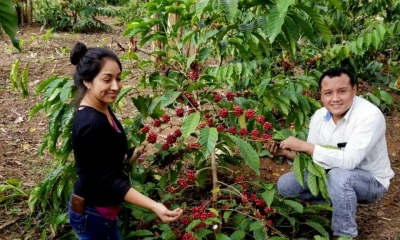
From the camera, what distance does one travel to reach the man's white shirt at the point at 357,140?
2.28 m

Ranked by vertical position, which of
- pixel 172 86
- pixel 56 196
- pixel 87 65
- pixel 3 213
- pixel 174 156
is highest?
pixel 87 65

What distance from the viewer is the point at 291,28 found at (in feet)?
6.38

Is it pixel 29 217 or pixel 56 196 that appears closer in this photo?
pixel 56 196

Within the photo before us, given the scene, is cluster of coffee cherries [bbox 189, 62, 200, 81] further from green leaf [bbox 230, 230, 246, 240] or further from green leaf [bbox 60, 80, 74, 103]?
green leaf [bbox 230, 230, 246, 240]

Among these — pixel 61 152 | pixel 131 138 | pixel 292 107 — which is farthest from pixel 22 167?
pixel 292 107

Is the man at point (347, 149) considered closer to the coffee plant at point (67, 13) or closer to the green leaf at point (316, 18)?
the green leaf at point (316, 18)

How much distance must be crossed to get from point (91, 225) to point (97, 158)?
13.3 inches

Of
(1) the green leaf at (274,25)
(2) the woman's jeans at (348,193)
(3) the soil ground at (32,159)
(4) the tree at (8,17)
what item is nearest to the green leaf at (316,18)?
(1) the green leaf at (274,25)

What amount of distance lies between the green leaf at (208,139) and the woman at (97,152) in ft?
0.96

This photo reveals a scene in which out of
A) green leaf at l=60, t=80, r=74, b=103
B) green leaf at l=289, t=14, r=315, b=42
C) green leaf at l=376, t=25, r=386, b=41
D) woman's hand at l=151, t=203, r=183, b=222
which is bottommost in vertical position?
woman's hand at l=151, t=203, r=183, b=222

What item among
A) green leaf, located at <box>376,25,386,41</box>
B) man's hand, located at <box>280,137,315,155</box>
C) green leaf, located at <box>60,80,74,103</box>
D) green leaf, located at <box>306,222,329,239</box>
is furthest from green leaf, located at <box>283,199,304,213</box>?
green leaf, located at <box>376,25,386,41</box>

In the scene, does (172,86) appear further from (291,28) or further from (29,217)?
(29,217)

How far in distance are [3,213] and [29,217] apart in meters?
0.19

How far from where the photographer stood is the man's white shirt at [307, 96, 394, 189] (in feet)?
7.47
